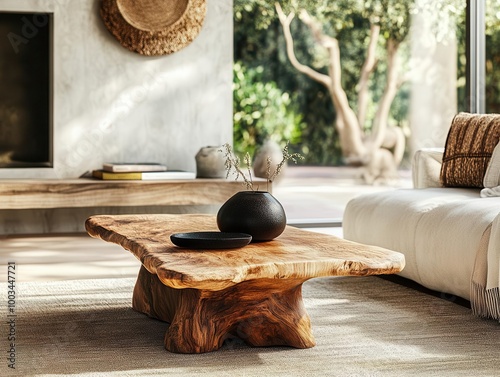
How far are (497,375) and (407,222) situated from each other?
151cm

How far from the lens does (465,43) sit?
22.7 feet

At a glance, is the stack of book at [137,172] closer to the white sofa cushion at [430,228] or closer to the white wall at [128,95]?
the white wall at [128,95]

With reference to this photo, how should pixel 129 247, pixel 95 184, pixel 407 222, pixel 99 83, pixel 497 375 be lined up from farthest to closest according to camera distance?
pixel 99 83 → pixel 95 184 → pixel 407 222 → pixel 129 247 → pixel 497 375

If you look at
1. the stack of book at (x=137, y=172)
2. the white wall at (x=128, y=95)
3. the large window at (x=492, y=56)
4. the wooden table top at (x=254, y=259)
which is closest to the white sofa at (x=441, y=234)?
the wooden table top at (x=254, y=259)

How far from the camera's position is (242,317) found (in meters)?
2.98

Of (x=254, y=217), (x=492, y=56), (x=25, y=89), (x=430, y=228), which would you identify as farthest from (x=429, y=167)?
(x=492, y=56)

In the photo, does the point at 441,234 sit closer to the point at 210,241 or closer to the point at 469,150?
the point at 469,150

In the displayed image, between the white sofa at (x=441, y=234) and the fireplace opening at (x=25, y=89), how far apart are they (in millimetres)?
2315

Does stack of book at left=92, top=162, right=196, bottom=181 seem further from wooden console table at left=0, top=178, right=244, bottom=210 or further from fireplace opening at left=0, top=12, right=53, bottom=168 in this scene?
fireplace opening at left=0, top=12, right=53, bottom=168

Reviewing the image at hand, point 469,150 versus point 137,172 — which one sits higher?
point 469,150

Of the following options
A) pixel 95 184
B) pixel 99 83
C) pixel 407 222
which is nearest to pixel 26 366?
pixel 407 222

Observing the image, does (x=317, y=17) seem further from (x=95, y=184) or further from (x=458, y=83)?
(x=95, y=184)

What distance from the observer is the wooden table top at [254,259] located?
2576mm

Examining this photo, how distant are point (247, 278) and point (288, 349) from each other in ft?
1.51
